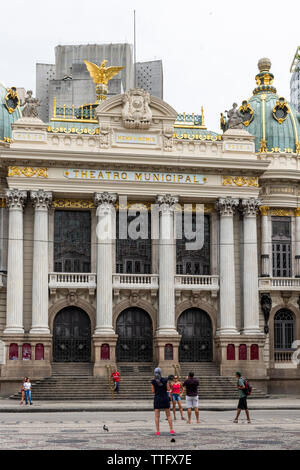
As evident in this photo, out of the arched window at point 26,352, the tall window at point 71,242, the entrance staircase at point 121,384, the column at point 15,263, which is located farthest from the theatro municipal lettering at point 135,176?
the entrance staircase at point 121,384

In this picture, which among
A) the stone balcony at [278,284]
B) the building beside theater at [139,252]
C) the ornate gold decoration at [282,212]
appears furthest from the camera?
the ornate gold decoration at [282,212]

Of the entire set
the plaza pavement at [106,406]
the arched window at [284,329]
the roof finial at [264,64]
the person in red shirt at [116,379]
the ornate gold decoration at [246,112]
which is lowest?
the plaza pavement at [106,406]

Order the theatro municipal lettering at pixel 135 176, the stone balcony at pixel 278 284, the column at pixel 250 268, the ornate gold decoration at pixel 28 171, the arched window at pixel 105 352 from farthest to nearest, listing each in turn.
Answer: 1. the stone balcony at pixel 278 284
2. the column at pixel 250 268
3. the theatro municipal lettering at pixel 135 176
4. the ornate gold decoration at pixel 28 171
5. the arched window at pixel 105 352

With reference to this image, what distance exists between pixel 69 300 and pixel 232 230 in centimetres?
1164

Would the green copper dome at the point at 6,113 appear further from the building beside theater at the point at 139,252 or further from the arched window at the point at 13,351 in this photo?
the arched window at the point at 13,351

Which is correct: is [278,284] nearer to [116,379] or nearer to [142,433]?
[116,379]

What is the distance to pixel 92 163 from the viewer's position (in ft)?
174

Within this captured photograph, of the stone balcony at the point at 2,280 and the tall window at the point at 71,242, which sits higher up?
the tall window at the point at 71,242

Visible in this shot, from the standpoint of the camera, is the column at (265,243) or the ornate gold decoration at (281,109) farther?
the ornate gold decoration at (281,109)

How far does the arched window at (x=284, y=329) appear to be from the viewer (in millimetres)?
56312

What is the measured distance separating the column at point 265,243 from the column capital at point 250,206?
6.31 feet

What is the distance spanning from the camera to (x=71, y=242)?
178 ft

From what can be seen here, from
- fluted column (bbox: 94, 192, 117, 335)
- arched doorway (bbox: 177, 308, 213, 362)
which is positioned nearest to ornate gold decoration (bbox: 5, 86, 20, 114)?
fluted column (bbox: 94, 192, 117, 335)

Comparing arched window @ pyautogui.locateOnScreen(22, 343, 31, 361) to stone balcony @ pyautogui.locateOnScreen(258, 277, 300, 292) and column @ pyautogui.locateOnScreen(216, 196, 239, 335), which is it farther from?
stone balcony @ pyautogui.locateOnScreen(258, 277, 300, 292)
